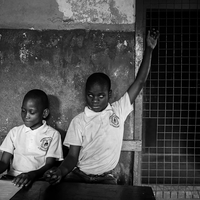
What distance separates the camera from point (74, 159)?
86.1 inches

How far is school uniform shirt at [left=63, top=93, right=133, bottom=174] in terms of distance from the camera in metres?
2.24

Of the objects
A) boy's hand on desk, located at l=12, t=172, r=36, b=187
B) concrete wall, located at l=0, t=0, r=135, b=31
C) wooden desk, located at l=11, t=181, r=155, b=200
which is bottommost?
wooden desk, located at l=11, t=181, r=155, b=200

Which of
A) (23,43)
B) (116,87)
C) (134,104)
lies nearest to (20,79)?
(23,43)

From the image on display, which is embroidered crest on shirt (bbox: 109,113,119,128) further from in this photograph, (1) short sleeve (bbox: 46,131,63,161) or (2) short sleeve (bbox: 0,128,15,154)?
(2) short sleeve (bbox: 0,128,15,154)

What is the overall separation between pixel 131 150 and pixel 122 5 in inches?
52.0

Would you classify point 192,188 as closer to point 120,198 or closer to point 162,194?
point 162,194

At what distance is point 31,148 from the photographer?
2240 mm

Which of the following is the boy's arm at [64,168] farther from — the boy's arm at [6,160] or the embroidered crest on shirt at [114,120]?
the boy's arm at [6,160]

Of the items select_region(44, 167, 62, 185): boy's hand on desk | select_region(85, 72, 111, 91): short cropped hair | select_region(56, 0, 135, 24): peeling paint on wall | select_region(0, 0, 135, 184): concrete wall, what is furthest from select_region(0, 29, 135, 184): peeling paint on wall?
select_region(44, 167, 62, 185): boy's hand on desk

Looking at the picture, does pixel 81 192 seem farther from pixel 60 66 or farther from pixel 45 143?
pixel 60 66

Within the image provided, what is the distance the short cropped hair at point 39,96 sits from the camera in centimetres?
225

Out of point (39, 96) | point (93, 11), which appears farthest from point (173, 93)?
point (39, 96)

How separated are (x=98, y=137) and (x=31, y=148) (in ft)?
1.83

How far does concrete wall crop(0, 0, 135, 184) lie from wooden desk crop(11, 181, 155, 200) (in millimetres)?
1041
